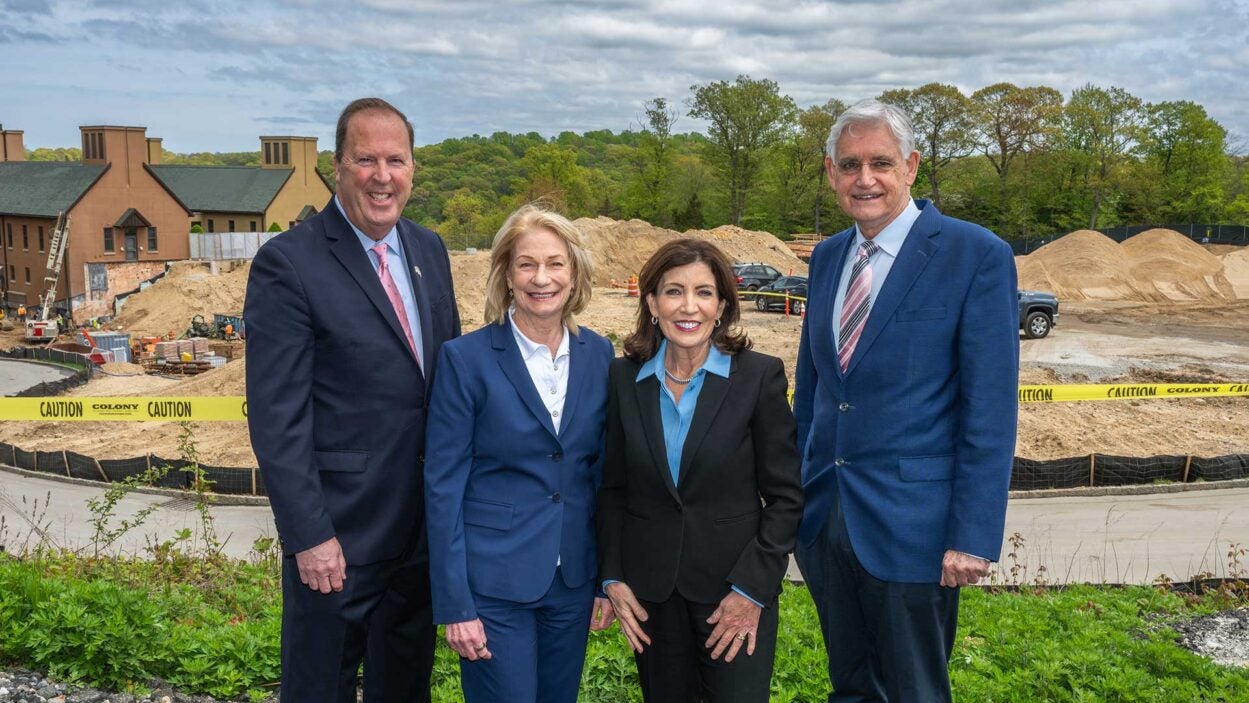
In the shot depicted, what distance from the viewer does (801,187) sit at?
219ft

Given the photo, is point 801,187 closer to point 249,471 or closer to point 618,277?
point 618,277

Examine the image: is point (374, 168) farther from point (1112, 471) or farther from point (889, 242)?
point (1112, 471)

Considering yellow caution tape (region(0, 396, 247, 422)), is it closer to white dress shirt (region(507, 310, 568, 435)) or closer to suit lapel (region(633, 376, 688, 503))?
white dress shirt (region(507, 310, 568, 435))

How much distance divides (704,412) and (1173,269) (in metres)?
45.9

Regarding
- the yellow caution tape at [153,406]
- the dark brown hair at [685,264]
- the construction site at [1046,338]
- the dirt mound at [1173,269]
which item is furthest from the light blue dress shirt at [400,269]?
the dirt mound at [1173,269]

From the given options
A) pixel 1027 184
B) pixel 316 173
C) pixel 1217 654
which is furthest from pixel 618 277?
pixel 1217 654

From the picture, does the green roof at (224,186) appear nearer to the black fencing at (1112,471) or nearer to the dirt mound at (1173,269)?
the dirt mound at (1173,269)

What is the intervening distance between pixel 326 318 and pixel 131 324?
148ft

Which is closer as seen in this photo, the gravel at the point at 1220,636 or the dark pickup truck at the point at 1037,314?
the gravel at the point at 1220,636

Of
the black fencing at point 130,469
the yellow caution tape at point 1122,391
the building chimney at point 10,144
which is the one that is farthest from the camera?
the building chimney at point 10,144

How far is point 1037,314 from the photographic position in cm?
2859

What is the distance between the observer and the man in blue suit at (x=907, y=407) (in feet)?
11.5

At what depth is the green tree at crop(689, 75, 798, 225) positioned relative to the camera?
66250 mm

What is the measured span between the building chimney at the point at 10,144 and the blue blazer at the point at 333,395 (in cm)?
7174
